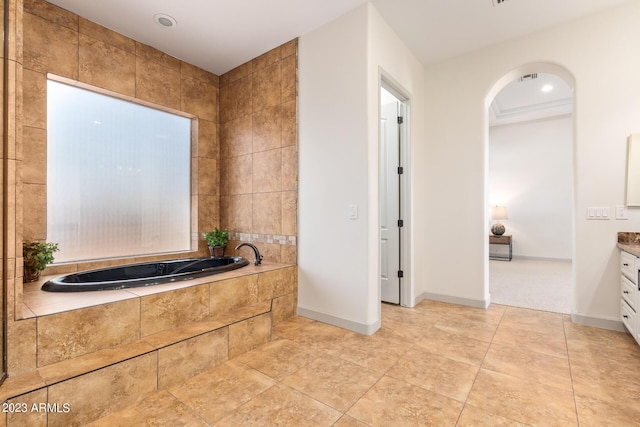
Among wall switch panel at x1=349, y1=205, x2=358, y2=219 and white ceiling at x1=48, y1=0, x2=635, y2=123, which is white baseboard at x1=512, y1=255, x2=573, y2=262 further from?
wall switch panel at x1=349, y1=205, x2=358, y2=219

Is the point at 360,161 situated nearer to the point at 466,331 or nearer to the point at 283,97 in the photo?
the point at 283,97

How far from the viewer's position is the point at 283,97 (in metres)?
3.21

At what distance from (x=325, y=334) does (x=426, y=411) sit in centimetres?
112

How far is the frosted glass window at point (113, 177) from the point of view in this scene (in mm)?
2719

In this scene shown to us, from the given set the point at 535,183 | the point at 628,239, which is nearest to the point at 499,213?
the point at 535,183

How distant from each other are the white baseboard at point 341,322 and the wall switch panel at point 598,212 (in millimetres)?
2121

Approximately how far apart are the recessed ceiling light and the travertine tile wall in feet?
2.98

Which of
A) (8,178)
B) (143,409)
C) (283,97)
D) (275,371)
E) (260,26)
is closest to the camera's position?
(8,178)

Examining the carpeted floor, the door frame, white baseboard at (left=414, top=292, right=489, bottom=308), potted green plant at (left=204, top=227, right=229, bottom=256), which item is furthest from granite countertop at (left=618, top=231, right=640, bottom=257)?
potted green plant at (left=204, top=227, right=229, bottom=256)

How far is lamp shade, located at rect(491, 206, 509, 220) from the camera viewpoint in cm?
648

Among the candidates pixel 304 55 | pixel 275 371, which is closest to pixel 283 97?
pixel 304 55

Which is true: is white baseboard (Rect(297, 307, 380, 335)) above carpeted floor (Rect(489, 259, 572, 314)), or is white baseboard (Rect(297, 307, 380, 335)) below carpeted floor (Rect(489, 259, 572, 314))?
above

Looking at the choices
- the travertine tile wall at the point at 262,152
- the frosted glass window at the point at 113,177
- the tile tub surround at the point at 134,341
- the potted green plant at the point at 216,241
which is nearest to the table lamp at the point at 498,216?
the travertine tile wall at the point at 262,152

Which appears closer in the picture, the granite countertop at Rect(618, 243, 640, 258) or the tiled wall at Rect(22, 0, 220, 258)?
Result: the granite countertop at Rect(618, 243, 640, 258)
